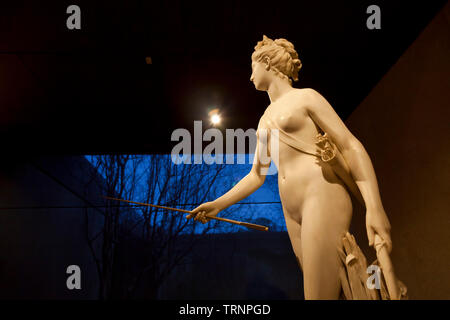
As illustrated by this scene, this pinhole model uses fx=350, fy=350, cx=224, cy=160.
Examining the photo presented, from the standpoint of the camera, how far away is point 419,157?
10.8ft

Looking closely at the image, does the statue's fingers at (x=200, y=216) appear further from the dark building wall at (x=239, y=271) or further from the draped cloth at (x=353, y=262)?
the dark building wall at (x=239, y=271)

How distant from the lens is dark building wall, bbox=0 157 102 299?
5.36 metres

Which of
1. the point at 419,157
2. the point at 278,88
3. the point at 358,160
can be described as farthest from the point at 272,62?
the point at 419,157

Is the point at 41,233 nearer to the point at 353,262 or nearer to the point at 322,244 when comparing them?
the point at 322,244

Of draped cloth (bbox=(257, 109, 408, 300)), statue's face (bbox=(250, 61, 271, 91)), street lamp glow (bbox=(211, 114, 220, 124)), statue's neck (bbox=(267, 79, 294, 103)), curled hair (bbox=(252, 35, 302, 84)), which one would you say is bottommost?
draped cloth (bbox=(257, 109, 408, 300))

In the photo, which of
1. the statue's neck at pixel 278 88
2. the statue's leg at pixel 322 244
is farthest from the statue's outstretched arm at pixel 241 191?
the statue's leg at pixel 322 244

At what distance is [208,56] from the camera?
4.01 metres

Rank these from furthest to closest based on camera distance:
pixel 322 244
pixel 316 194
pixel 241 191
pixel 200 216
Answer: pixel 241 191, pixel 200 216, pixel 316 194, pixel 322 244

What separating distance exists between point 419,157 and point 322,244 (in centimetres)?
203

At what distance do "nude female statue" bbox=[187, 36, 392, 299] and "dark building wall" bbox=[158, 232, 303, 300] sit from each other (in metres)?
3.30

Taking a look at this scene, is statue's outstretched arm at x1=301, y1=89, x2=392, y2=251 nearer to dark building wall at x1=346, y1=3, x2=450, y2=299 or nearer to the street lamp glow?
dark building wall at x1=346, y1=3, x2=450, y2=299

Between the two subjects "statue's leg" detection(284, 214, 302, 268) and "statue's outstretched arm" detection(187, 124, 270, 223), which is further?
"statue's outstretched arm" detection(187, 124, 270, 223)

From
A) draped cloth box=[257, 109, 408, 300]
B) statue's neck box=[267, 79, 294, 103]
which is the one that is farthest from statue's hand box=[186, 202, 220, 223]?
statue's neck box=[267, 79, 294, 103]
